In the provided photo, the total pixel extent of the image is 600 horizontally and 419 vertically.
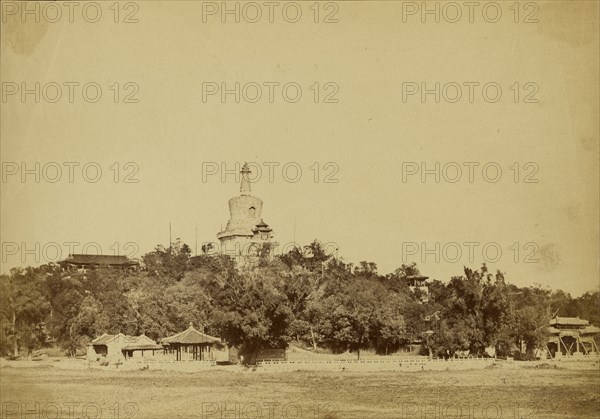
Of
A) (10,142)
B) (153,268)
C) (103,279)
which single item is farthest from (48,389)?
(153,268)

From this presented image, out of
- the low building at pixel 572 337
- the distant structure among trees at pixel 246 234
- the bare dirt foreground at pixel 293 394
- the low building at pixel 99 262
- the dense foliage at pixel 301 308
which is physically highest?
the distant structure among trees at pixel 246 234

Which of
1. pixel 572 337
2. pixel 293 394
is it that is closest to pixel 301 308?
pixel 293 394

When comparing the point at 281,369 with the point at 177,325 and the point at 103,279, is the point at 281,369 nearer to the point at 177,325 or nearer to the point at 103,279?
the point at 177,325

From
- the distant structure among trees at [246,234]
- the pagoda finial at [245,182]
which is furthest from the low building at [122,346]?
the distant structure among trees at [246,234]

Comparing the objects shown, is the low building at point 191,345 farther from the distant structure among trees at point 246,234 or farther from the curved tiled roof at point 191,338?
the distant structure among trees at point 246,234

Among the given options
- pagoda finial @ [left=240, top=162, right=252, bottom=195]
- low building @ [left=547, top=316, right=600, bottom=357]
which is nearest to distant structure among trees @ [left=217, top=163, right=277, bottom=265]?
pagoda finial @ [left=240, top=162, right=252, bottom=195]

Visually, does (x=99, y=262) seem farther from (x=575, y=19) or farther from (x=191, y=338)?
(x=575, y=19)

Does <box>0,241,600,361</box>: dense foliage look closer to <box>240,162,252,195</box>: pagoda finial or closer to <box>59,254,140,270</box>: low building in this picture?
<box>240,162,252,195</box>: pagoda finial
